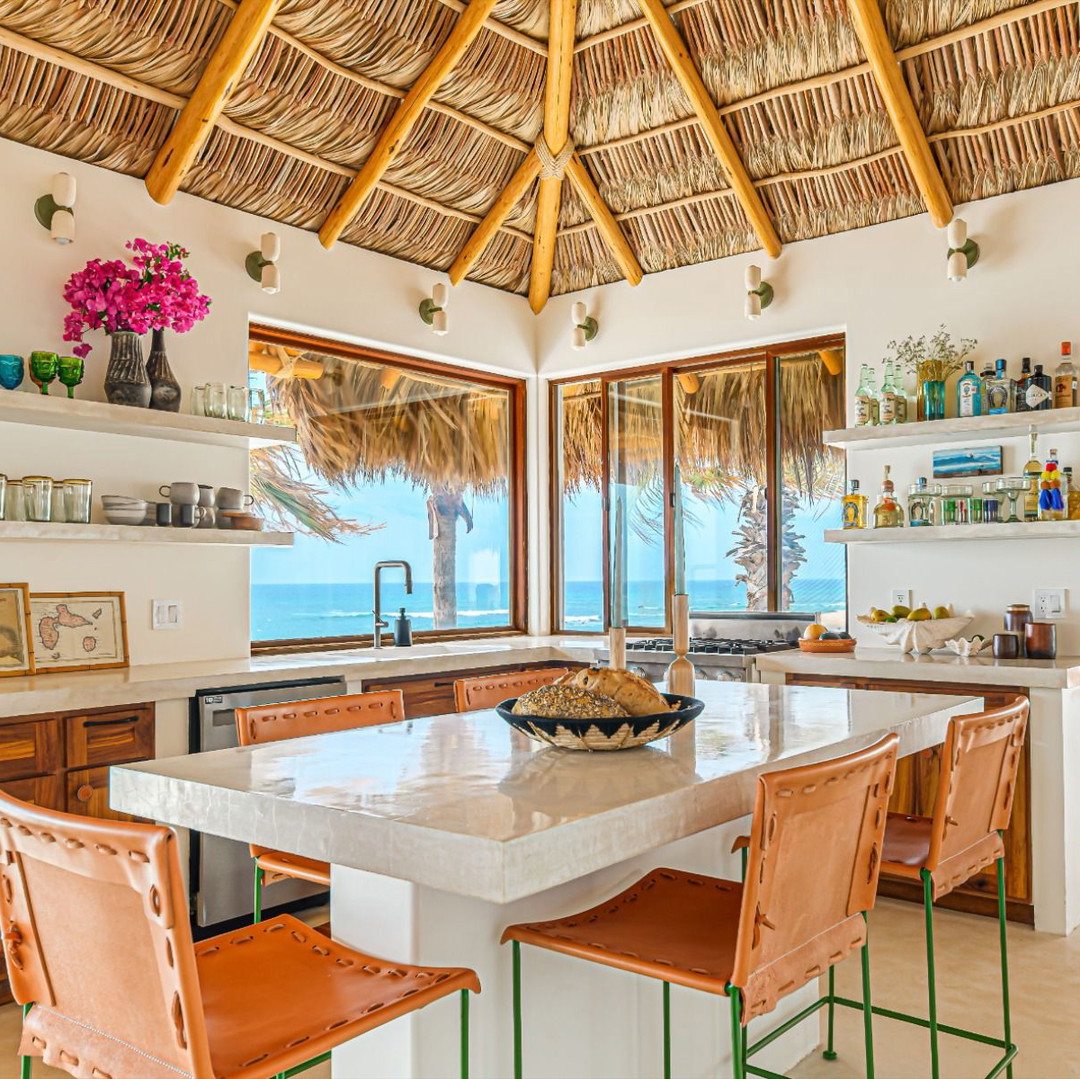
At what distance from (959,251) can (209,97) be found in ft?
9.89

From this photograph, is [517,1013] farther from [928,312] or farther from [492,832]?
[928,312]

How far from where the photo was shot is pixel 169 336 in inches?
162

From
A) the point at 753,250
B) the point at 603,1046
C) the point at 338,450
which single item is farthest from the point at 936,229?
the point at 603,1046

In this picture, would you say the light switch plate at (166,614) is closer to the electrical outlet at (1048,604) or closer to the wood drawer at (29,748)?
the wood drawer at (29,748)

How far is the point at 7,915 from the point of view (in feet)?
4.91

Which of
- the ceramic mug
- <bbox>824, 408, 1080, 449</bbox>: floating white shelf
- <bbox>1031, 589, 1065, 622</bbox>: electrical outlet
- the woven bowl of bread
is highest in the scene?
<bbox>824, 408, 1080, 449</bbox>: floating white shelf

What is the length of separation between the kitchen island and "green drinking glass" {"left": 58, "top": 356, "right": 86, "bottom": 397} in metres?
1.99

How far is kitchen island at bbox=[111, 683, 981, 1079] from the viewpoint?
145cm

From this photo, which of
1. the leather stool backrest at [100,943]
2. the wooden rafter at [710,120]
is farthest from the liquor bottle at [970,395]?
the leather stool backrest at [100,943]

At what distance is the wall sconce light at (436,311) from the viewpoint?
5.17 m

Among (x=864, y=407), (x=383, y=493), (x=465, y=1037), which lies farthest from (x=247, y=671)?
(x=864, y=407)

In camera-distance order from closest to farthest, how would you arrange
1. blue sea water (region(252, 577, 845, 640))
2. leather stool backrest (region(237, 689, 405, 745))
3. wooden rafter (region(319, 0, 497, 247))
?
1. leather stool backrest (region(237, 689, 405, 745))
2. wooden rafter (region(319, 0, 497, 247))
3. blue sea water (region(252, 577, 845, 640))

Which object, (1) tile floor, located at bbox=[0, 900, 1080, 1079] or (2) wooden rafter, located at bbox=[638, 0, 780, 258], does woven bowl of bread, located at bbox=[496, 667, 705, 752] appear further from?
(2) wooden rafter, located at bbox=[638, 0, 780, 258]

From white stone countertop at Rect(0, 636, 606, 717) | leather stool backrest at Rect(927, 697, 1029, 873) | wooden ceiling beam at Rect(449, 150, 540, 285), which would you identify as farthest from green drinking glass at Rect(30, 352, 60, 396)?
leather stool backrest at Rect(927, 697, 1029, 873)
